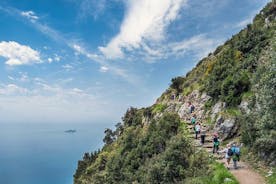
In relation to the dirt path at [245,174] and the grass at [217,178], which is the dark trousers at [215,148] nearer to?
the dirt path at [245,174]

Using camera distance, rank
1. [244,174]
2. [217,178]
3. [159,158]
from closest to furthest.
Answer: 1. [217,178]
2. [244,174]
3. [159,158]

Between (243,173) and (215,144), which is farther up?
(215,144)

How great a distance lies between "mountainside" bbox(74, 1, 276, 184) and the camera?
13.3 m

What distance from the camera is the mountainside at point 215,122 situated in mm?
13320

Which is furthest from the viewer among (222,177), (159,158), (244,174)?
(159,158)

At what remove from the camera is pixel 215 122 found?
22312 mm

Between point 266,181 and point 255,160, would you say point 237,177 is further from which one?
point 255,160

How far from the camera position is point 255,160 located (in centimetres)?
1558

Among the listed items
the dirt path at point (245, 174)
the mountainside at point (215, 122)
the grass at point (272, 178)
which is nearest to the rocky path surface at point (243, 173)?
the dirt path at point (245, 174)

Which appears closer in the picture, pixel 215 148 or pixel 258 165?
pixel 258 165

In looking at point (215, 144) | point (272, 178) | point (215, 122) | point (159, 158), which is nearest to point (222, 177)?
point (272, 178)

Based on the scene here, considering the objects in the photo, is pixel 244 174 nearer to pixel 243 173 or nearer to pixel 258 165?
pixel 243 173

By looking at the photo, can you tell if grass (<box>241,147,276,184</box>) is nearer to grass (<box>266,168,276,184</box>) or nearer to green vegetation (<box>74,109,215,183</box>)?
grass (<box>266,168,276,184</box>)

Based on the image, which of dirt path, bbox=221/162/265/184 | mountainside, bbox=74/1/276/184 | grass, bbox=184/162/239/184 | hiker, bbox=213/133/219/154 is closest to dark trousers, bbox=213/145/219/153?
hiker, bbox=213/133/219/154
